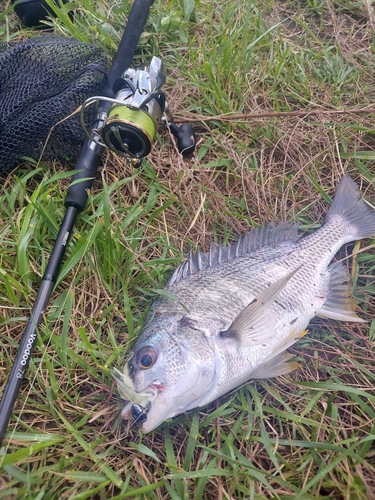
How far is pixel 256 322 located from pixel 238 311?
0.42 ft

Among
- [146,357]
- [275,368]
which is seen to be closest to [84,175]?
[146,357]

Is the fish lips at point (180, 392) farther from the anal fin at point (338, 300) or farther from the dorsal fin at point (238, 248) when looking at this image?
the anal fin at point (338, 300)

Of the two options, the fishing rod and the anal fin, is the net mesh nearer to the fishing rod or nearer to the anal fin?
the fishing rod

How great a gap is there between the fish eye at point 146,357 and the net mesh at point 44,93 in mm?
1601

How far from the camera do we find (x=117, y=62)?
2.95 m

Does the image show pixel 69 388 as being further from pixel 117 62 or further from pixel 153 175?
pixel 117 62

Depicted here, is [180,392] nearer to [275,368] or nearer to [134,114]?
[275,368]

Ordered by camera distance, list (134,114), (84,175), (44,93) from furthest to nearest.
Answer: (44,93) → (84,175) → (134,114)

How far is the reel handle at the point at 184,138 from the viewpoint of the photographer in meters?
3.00

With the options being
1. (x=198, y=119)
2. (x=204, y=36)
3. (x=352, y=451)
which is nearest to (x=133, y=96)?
→ (x=198, y=119)

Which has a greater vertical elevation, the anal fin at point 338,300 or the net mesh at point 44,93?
the net mesh at point 44,93

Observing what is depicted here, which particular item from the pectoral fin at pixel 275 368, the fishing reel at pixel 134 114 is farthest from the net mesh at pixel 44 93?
the pectoral fin at pixel 275 368

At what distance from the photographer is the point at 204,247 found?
274cm

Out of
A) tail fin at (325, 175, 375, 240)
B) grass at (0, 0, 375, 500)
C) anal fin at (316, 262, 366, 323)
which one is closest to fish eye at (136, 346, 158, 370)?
grass at (0, 0, 375, 500)
